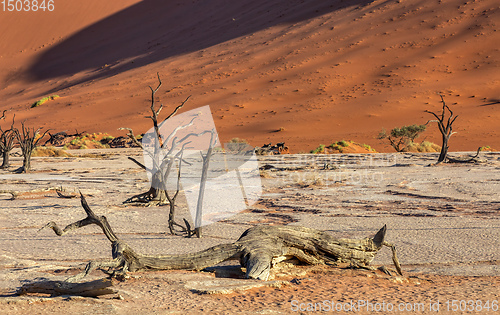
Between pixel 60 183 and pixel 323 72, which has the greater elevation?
pixel 323 72

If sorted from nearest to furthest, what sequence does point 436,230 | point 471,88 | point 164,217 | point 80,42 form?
point 436,230 < point 164,217 < point 471,88 < point 80,42

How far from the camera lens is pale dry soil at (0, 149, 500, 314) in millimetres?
4469

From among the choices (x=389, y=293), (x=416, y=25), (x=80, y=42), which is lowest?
(x=389, y=293)

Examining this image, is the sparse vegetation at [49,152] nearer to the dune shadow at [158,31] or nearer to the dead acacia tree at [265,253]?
the dead acacia tree at [265,253]

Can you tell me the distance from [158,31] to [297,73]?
3135 centimetres

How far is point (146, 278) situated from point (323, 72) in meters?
35.6

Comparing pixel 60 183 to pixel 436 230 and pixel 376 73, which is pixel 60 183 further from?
pixel 376 73

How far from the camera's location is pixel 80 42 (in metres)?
70.6

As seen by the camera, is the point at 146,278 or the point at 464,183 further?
the point at 464,183

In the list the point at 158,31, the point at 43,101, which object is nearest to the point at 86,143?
the point at 43,101

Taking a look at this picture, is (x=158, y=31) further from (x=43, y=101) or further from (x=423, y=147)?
(x=423, y=147)

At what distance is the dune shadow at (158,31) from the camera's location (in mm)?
55219

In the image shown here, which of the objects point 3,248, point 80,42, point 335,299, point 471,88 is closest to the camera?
point 335,299

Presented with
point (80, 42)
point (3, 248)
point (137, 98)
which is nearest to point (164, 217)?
point (3, 248)
